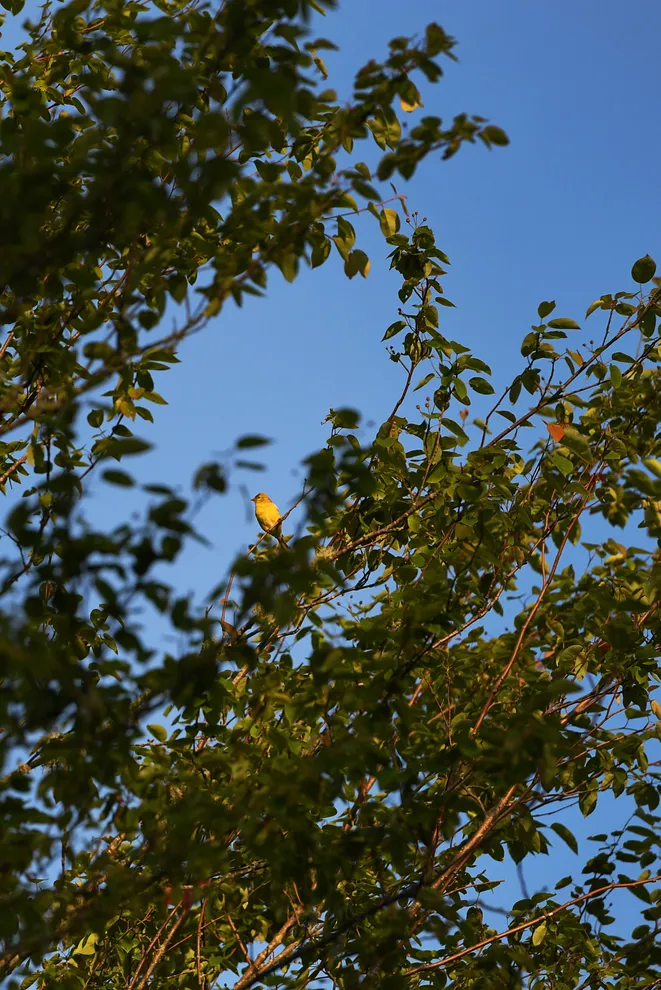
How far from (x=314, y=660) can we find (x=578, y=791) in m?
1.90

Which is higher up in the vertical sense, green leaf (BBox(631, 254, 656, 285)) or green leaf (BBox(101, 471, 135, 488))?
green leaf (BBox(631, 254, 656, 285))

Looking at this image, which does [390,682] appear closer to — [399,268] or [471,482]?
[471,482]

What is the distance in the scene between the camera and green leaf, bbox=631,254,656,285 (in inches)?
192

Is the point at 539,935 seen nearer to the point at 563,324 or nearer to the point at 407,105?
the point at 563,324

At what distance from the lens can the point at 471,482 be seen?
462cm

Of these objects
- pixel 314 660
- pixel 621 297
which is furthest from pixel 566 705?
pixel 621 297

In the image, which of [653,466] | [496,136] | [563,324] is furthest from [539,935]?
[496,136]

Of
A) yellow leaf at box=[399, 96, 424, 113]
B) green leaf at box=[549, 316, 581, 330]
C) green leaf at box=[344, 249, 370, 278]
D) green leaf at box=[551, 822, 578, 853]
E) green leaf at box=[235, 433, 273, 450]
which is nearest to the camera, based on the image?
Answer: green leaf at box=[235, 433, 273, 450]

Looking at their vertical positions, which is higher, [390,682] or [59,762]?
[59,762]

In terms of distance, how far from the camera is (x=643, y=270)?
4.93 metres

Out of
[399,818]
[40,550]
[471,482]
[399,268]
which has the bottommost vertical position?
[399,818]

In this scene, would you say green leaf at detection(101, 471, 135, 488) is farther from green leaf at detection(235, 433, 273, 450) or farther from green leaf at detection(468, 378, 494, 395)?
green leaf at detection(468, 378, 494, 395)

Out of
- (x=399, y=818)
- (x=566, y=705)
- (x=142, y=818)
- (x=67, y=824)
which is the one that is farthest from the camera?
(x=566, y=705)

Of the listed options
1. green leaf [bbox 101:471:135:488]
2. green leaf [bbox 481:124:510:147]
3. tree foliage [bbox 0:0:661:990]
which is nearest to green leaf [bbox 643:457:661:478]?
tree foliage [bbox 0:0:661:990]
